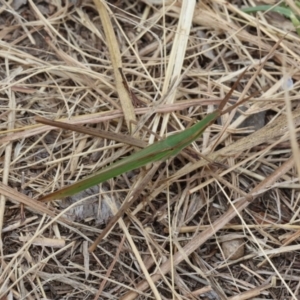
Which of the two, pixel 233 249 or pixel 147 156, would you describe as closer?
pixel 147 156

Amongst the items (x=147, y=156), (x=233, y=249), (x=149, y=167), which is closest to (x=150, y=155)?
(x=147, y=156)

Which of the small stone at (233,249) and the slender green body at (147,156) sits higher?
the slender green body at (147,156)

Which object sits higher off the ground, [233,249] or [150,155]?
[150,155]

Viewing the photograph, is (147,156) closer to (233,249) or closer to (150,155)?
(150,155)

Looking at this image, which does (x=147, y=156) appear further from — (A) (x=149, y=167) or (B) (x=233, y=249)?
(B) (x=233, y=249)

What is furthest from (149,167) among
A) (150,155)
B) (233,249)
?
(233,249)

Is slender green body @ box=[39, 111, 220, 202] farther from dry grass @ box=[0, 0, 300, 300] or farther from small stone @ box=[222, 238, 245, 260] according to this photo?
small stone @ box=[222, 238, 245, 260]

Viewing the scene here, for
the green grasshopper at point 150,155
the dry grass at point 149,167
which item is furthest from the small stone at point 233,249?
the green grasshopper at point 150,155

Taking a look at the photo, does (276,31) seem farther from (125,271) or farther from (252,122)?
(125,271)

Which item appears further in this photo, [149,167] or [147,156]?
[149,167]

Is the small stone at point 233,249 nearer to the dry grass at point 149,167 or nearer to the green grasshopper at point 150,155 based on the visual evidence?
the dry grass at point 149,167
